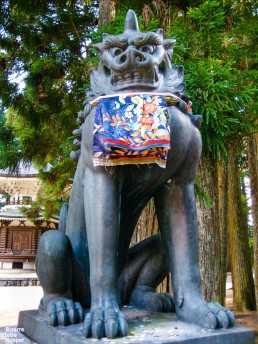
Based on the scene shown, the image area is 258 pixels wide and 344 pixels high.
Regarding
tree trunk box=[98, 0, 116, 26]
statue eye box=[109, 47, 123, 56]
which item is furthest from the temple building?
statue eye box=[109, 47, 123, 56]

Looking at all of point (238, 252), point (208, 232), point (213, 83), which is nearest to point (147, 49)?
point (213, 83)

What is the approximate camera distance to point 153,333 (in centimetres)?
134

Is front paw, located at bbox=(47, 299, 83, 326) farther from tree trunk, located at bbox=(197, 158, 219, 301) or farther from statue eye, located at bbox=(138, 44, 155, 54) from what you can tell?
tree trunk, located at bbox=(197, 158, 219, 301)

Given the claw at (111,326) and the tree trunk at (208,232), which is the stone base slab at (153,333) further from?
the tree trunk at (208,232)

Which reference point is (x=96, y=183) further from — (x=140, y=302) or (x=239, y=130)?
(x=239, y=130)

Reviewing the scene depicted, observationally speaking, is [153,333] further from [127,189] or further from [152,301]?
[127,189]

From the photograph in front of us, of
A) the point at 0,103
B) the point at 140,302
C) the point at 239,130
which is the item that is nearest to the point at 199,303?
the point at 140,302

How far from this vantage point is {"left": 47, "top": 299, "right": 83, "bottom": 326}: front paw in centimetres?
146

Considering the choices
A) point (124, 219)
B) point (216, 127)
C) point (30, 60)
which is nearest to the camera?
point (124, 219)

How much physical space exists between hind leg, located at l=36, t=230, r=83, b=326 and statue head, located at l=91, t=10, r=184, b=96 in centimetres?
64

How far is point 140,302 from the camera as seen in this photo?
1819 mm

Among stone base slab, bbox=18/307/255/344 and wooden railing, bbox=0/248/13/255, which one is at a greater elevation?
wooden railing, bbox=0/248/13/255

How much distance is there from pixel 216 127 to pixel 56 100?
356 centimetres

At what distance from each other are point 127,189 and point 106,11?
3.38m
